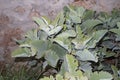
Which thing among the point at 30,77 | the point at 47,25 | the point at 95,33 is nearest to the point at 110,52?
the point at 95,33

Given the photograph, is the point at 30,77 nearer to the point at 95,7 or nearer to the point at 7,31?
the point at 7,31

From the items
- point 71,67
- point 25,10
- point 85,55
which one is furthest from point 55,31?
point 25,10

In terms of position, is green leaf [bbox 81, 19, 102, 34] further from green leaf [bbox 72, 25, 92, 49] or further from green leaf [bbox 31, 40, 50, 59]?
green leaf [bbox 31, 40, 50, 59]

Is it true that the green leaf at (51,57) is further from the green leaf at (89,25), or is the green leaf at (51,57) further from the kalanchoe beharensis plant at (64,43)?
the green leaf at (89,25)

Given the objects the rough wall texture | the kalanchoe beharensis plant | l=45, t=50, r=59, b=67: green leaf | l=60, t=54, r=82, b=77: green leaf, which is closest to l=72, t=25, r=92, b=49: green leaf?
the kalanchoe beharensis plant

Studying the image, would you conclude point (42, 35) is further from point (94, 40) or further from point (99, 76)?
point (99, 76)

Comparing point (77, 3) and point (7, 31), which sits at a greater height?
point (77, 3)

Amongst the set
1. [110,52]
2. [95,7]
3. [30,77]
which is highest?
[95,7]

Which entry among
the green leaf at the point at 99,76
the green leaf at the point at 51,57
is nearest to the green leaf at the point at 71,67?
the green leaf at the point at 99,76
